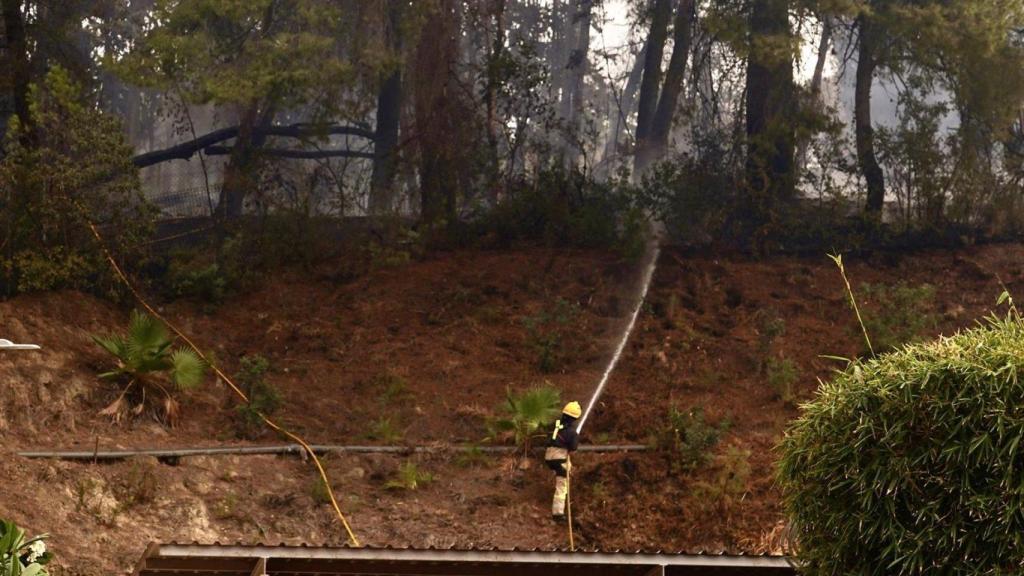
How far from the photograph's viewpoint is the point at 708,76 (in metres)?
26.8

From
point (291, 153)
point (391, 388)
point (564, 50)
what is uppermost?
point (564, 50)

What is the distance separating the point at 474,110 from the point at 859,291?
7890 mm

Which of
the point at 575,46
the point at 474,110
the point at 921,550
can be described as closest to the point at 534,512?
the point at 921,550

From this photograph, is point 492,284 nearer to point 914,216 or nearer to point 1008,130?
point 914,216

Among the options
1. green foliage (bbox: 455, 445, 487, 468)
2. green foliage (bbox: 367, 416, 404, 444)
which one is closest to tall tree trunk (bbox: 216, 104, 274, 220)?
green foliage (bbox: 367, 416, 404, 444)

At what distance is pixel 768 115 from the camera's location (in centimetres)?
2386

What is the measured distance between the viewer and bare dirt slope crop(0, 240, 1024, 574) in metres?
13.8

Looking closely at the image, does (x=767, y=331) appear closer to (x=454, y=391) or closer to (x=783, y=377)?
(x=783, y=377)

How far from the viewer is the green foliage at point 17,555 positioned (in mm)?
7020

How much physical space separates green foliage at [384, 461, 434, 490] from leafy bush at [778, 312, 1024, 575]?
30.5 ft

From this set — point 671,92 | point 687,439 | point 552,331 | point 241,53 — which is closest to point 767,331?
point 552,331

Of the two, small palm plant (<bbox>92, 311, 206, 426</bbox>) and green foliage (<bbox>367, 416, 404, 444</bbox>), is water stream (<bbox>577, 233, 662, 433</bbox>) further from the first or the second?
small palm plant (<bbox>92, 311, 206, 426</bbox>)

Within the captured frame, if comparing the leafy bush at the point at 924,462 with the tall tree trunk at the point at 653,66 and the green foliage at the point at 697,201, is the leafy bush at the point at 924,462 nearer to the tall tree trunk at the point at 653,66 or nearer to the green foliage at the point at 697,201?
the green foliage at the point at 697,201

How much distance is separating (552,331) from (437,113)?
18.7 ft
